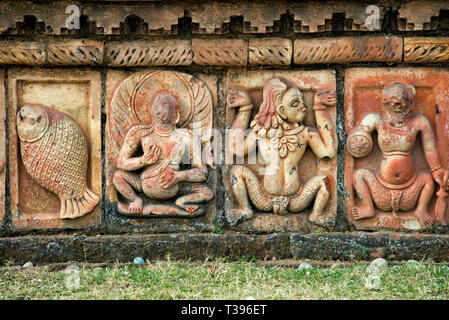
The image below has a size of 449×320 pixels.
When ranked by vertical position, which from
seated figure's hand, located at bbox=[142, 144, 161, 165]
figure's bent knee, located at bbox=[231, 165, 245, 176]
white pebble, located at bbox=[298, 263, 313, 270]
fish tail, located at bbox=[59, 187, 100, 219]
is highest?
seated figure's hand, located at bbox=[142, 144, 161, 165]

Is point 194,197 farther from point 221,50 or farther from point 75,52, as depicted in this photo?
point 75,52

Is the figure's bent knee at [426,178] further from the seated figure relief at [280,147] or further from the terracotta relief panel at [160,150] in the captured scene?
the terracotta relief panel at [160,150]

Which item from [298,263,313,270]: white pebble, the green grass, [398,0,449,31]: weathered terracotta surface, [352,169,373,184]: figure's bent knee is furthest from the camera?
[352,169,373,184]: figure's bent knee

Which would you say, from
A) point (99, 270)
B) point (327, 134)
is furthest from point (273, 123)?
point (99, 270)

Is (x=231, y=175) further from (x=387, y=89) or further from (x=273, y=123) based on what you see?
(x=387, y=89)

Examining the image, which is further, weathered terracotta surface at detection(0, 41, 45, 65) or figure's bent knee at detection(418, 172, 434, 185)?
figure's bent knee at detection(418, 172, 434, 185)

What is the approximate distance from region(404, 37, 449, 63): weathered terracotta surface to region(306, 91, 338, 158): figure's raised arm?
697 millimetres

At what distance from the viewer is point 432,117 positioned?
5.93m

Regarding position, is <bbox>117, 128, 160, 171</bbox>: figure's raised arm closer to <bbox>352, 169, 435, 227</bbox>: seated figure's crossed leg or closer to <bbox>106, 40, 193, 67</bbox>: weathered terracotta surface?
<bbox>106, 40, 193, 67</bbox>: weathered terracotta surface

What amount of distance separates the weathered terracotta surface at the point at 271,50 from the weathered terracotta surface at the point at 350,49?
7 centimetres

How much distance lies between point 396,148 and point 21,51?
3.12m

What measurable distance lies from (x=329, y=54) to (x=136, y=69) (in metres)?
1.59

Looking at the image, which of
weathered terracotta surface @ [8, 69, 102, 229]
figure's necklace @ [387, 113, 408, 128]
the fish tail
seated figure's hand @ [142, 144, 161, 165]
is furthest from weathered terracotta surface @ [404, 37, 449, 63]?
the fish tail

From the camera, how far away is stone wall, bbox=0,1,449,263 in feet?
18.9
